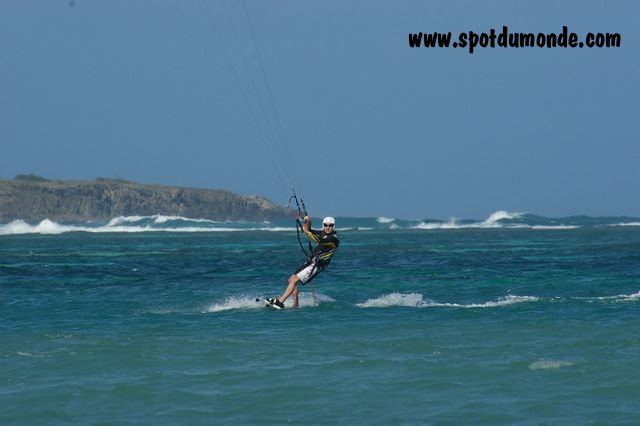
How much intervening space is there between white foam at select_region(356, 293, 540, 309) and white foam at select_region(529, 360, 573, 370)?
7041mm

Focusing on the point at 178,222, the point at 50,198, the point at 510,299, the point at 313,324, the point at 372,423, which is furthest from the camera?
the point at 50,198

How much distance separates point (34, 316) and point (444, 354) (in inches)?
378

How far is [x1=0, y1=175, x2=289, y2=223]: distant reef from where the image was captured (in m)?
154

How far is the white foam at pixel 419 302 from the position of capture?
860 inches

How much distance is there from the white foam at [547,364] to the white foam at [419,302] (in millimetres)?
7041

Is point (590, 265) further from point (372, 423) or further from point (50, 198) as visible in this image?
point (50, 198)

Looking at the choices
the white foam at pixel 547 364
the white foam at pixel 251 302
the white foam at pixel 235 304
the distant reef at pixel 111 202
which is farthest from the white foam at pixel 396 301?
the distant reef at pixel 111 202

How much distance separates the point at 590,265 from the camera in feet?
119

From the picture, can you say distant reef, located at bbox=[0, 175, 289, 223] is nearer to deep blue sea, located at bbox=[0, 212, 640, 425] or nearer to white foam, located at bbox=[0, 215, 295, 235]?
white foam, located at bbox=[0, 215, 295, 235]

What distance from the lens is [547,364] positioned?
14219 millimetres

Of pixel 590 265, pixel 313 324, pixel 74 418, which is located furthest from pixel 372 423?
pixel 590 265

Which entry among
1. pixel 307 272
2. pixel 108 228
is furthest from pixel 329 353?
pixel 108 228

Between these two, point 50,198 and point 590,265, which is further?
point 50,198

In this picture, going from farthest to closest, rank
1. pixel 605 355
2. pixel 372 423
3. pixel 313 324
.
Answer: pixel 313 324 < pixel 605 355 < pixel 372 423
